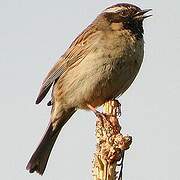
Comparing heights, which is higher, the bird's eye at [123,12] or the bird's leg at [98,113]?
the bird's eye at [123,12]

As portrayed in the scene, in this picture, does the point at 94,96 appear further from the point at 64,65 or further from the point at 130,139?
the point at 130,139

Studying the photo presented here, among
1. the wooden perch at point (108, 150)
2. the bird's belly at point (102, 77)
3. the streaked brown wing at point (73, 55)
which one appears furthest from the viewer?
the streaked brown wing at point (73, 55)

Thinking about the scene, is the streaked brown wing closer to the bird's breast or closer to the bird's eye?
the bird's breast

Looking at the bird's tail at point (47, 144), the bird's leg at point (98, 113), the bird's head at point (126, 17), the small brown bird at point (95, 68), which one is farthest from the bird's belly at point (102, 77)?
the bird's head at point (126, 17)

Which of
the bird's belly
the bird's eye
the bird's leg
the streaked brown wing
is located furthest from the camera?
the bird's eye

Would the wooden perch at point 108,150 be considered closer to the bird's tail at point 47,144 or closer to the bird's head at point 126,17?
the bird's tail at point 47,144

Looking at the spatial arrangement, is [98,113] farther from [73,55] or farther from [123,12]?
[123,12]

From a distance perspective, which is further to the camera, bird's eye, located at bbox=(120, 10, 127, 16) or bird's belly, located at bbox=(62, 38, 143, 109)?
bird's eye, located at bbox=(120, 10, 127, 16)

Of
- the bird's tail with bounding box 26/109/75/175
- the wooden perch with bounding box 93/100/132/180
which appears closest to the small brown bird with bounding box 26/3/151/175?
the bird's tail with bounding box 26/109/75/175

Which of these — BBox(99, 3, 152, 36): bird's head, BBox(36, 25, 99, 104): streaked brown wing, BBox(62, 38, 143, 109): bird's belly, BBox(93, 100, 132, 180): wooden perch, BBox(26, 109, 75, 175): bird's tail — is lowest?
BBox(93, 100, 132, 180): wooden perch
